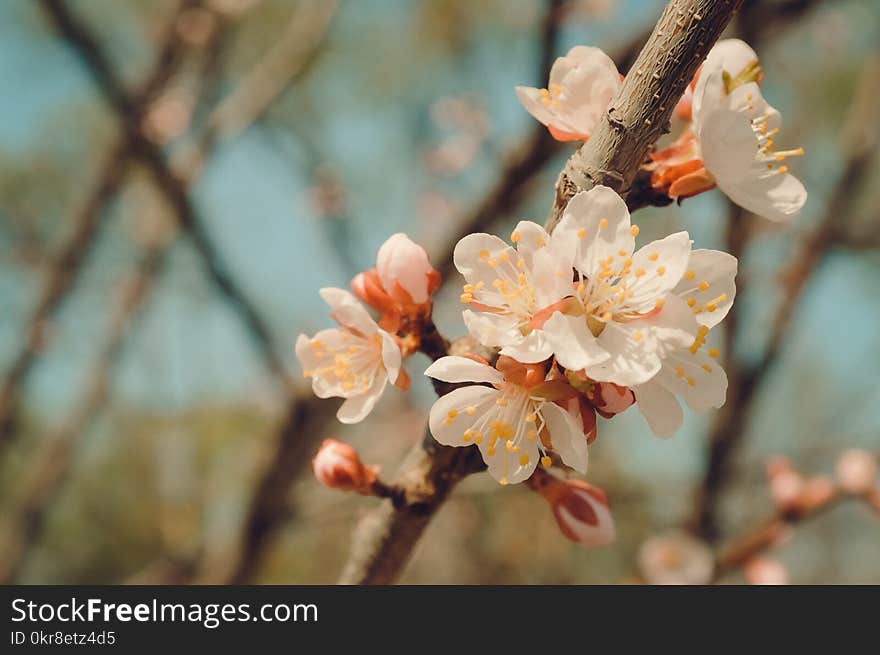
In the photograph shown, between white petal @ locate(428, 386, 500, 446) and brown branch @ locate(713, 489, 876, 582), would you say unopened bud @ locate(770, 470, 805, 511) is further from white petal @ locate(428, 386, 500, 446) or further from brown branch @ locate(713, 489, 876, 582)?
white petal @ locate(428, 386, 500, 446)

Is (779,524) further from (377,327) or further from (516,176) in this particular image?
(377,327)

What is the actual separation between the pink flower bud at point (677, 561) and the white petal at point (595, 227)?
177 centimetres

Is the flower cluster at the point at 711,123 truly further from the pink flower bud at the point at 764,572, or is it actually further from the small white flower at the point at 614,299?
the pink flower bud at the point at 764,572

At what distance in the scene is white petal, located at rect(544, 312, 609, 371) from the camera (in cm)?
61

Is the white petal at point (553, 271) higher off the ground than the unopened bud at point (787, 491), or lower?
higher

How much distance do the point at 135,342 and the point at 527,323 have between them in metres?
3.06

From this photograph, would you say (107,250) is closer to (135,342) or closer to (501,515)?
(135,342)

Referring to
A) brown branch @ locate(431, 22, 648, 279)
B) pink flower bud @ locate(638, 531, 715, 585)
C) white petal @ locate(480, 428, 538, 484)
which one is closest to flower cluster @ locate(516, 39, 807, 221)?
white petal @ locate(480, 428, 538, 484)

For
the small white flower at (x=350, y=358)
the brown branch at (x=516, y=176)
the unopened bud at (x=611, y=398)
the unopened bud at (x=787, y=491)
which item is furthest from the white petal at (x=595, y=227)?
the unopened bud at (x=787, y=491)

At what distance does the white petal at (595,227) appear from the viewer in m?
0.65

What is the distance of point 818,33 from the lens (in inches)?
147

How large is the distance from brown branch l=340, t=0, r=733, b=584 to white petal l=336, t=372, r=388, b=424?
8 cm

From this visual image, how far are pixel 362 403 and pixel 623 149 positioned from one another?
0.42 m

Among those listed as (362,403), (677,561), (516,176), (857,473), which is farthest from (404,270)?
(677,561)
